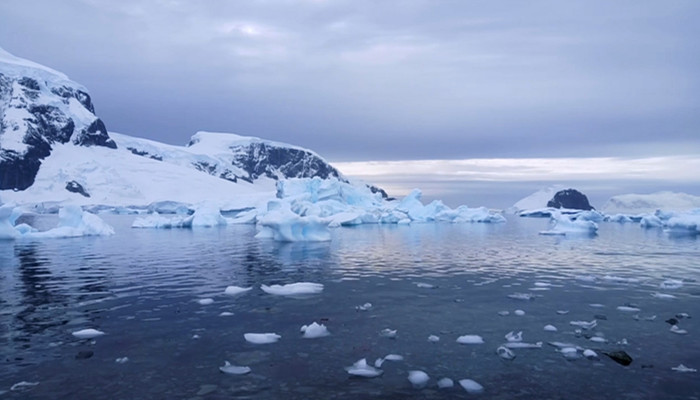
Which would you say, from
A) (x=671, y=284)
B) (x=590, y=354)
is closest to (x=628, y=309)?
(x=590, y=354)

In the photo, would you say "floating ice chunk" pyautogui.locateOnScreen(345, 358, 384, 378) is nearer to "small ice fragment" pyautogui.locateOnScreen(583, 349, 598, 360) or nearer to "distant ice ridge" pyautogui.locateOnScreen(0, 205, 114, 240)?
"small ice fragment" pyautogui.locateOnScreen(583, 349, 598, 360)

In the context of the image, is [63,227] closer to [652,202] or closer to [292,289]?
[292,289]

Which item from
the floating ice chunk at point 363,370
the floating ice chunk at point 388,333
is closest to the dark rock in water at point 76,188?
the floating ice chunk at point 388,333

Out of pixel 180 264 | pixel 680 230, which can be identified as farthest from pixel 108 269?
pixel 680 230

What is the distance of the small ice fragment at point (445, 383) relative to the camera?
7.55m

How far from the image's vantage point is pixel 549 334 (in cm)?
1038

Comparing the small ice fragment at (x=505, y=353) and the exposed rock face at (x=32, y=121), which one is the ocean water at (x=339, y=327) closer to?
the small ice fragment at (x=505, y=353)

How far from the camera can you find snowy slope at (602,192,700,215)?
123 meters

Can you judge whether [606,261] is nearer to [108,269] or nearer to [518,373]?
[518,373]

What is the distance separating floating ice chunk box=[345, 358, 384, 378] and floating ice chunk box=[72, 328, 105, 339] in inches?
219

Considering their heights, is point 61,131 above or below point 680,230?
above

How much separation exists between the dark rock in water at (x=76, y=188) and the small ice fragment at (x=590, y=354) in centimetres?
13166

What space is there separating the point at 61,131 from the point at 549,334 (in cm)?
16989

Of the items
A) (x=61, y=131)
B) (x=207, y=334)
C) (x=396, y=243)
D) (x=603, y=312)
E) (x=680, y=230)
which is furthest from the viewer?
(x=61, y=131)
